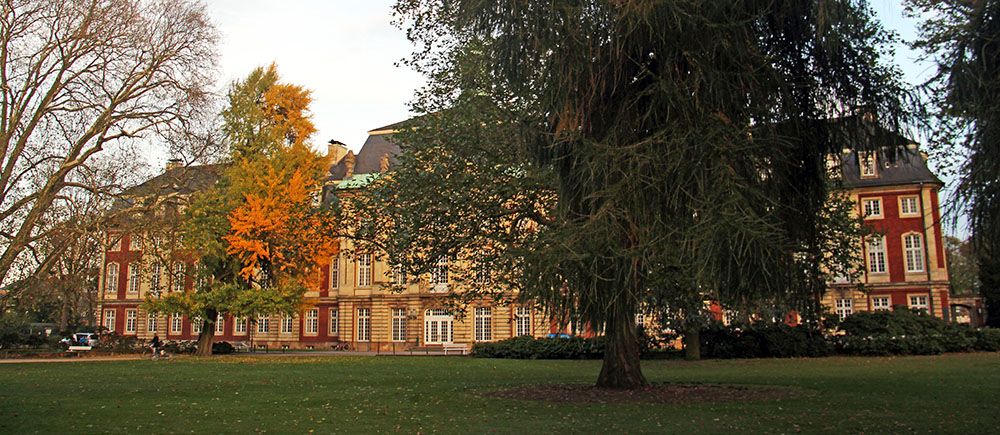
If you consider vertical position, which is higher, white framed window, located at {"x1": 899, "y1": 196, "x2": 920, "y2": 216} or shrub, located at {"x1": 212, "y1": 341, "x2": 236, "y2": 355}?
white framed window, located at {"x1": 899, "y1": 196, "x2": 920, "y2": 216}

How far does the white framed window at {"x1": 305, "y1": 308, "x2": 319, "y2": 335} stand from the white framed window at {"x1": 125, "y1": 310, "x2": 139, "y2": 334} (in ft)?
47.3

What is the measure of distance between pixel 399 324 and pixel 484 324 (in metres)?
5.74

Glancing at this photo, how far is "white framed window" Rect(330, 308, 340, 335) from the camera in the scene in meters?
52.7

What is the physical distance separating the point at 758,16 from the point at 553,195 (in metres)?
7.18

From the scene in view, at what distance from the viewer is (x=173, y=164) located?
28.6 meters

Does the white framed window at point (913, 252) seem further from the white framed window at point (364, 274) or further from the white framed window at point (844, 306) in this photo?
the white framed window at point (364, 274)

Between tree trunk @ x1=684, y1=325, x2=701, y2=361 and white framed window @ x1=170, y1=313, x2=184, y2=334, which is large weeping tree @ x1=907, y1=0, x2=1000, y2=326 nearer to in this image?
tree trunk @ x1=684, y1=325, x2=701, y2=361

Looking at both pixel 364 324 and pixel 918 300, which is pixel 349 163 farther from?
pixel 918 300

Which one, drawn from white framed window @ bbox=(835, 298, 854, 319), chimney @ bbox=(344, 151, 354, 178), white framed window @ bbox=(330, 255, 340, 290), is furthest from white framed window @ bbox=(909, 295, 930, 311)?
white framed window @ bbox=(330, 255, 340, 290)

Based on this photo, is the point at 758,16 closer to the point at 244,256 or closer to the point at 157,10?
the point at 157,10

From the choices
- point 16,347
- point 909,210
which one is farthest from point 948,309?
point 16,347

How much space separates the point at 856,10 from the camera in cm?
999

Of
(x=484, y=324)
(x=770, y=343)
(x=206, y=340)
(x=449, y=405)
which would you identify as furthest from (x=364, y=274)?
(x=449, y=405)

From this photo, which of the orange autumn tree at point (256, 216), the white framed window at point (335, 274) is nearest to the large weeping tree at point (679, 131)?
the orange autumn tree at point (256, 216)
